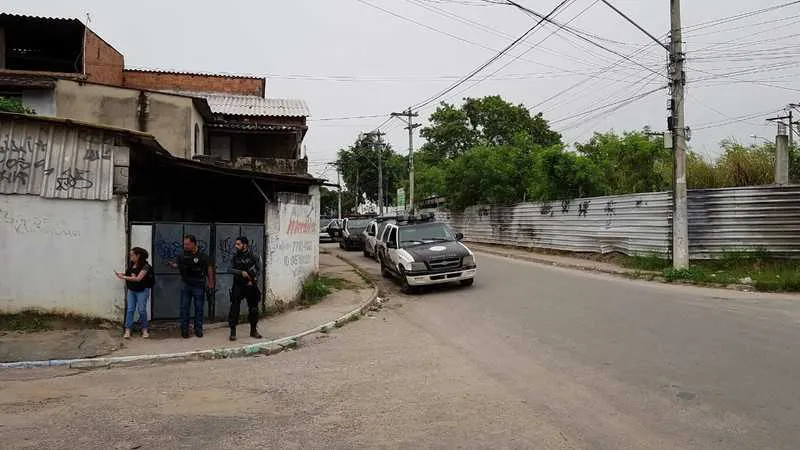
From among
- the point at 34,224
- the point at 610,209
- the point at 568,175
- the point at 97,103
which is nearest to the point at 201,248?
the point at 34,224

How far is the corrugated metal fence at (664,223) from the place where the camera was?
1488 cm

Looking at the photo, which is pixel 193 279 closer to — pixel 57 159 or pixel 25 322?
pixel 25 322

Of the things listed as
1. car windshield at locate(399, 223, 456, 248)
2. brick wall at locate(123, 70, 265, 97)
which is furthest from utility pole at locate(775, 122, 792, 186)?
brick wall at locate(123, 70, 265, 97)

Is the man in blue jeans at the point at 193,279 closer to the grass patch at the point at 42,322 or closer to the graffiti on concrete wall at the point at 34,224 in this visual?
the grass patch at the point at 42,322

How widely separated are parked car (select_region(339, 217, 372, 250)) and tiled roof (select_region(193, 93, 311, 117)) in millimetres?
7119

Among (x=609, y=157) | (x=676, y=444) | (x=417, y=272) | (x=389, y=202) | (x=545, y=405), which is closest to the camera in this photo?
(x=676, y=444)

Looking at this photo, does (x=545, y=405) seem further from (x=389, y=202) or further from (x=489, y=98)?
(x=389, y=202)

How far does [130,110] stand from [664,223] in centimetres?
1635

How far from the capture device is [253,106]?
23.8 m

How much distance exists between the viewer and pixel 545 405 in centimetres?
562

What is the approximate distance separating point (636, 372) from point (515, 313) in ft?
14.4

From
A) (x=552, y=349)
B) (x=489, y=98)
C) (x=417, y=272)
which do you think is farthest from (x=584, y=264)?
(x=489, y=98)

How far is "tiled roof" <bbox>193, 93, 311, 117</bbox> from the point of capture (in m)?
22.2

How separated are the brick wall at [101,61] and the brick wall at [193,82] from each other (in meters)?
1.01
